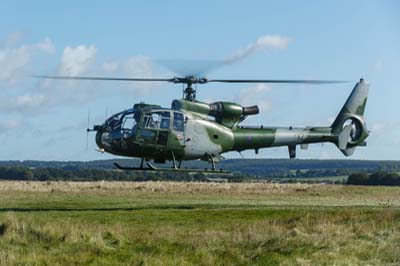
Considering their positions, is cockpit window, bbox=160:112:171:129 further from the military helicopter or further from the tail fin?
the tail fin

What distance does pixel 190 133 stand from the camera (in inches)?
1458

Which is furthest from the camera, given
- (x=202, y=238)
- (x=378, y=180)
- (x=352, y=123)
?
(x=378, y=180)

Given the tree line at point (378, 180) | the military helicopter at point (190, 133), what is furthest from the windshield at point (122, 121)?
the tree line at point (378, 180)

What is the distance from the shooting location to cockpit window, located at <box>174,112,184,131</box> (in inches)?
1426

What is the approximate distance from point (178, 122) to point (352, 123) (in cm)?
1257

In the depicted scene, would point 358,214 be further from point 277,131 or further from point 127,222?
point 277,131

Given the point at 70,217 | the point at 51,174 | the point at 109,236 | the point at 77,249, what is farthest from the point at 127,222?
the point at 51,174

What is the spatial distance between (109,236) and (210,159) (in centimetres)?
1543

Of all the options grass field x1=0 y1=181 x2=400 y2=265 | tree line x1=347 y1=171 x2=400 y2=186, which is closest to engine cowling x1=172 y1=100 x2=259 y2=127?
grass field x1=0 y1=181 x2=400 y2=265

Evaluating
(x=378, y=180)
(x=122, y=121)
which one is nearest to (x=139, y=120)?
(x=122, y=121)

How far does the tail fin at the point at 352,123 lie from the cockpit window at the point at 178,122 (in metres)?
10.5

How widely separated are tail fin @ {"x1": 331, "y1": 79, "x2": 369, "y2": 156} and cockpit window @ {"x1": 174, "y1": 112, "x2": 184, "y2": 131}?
1047 centimetres

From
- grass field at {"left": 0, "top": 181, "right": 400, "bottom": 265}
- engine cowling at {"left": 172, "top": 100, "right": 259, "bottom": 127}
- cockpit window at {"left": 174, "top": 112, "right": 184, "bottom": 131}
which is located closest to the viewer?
grass field at {"left": 0, "top": 181, "right": 400, "bottom": 265}

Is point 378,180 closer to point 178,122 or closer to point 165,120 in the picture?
point 178,122
